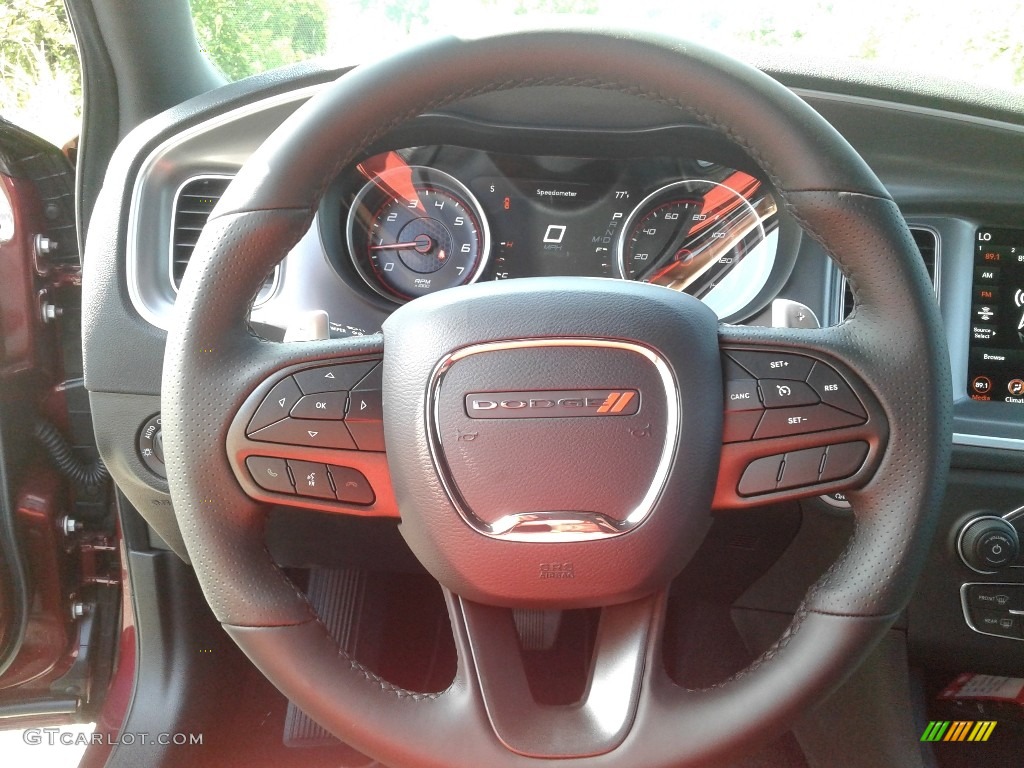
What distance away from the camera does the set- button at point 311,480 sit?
824 mm

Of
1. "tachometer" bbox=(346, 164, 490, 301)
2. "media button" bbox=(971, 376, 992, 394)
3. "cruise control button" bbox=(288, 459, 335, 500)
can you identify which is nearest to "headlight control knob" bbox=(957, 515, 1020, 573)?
"media button" bbox=(971, 376, 992, 394)

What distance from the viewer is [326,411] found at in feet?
2.73

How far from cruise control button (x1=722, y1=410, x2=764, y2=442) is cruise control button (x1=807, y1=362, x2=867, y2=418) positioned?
0.06m

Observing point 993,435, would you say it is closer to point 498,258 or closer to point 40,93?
point 498,258

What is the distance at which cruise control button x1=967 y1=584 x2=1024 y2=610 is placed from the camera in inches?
52.4

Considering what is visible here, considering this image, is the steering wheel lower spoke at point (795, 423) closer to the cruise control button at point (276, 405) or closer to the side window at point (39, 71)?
the cruise control button at point (276, 405)

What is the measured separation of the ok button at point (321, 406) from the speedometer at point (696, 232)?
72 centimetres

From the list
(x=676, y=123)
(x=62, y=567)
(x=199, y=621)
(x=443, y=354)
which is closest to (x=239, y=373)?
(x=443, y=354)

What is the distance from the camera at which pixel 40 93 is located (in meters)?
1.50

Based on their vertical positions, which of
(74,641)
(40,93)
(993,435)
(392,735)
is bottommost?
(74,641)

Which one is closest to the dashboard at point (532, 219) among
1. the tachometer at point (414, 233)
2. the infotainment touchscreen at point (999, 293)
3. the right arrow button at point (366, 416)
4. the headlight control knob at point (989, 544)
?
the tachometer at point (414, 233)

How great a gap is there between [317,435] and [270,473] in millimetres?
58

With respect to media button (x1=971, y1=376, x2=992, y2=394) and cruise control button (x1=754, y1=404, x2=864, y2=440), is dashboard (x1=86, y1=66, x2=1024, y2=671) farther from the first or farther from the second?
cruise control button (x1=754, y1=404, x2=864, y2=440)

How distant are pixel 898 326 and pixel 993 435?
63cm
